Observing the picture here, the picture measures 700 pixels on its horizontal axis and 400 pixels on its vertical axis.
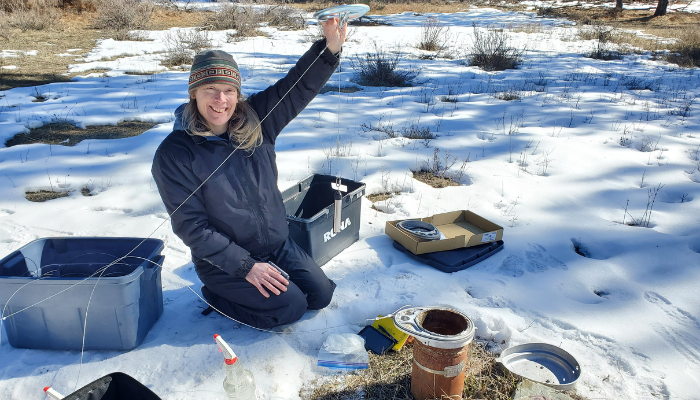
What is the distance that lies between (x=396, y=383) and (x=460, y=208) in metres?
2.04

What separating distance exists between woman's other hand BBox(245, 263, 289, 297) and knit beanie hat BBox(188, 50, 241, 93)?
915 mm

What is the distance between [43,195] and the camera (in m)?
3.94

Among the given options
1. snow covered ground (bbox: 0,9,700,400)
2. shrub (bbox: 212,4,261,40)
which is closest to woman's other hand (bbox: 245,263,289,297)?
snow covered ground (bbox: 0,9,700,400)

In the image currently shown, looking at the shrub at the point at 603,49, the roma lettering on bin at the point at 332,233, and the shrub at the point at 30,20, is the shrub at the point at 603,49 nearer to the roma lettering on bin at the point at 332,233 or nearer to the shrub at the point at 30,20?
the roma lettering on bin at the point at 332,233

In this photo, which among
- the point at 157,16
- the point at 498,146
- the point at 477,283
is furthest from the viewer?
the point at 157,16

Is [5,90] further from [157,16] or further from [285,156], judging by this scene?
[157,16]

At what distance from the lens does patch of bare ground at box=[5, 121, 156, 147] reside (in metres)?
5.08

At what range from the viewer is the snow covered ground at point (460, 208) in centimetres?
225

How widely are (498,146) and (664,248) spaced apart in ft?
7.52

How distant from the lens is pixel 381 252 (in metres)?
3.27

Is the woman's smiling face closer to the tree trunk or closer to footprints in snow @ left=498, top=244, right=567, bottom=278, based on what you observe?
footprints in snow @ left=498, top=244, right=567, bottom=278

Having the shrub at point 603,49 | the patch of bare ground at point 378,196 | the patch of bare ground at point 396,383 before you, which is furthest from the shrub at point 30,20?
the patch of bare ground at point 396,383

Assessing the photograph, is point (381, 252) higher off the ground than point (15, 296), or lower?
lower

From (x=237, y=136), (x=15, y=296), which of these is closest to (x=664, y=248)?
(x=237, y=136)
